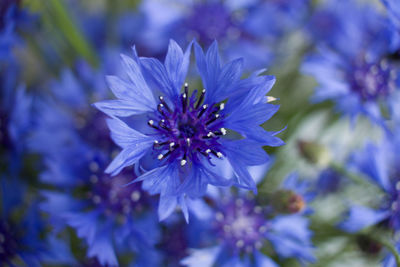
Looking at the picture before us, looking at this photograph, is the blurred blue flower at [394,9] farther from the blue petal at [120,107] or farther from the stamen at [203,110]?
the blue petal at [120,107]

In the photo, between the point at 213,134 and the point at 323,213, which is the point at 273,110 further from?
the point at 323,213

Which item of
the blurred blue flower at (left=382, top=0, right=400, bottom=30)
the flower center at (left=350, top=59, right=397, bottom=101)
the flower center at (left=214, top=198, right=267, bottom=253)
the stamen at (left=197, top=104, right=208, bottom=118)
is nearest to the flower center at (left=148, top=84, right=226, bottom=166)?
the stamen at (left=197, top=104, right=208, bottom=118)

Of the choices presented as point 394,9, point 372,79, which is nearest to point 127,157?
point 394,9

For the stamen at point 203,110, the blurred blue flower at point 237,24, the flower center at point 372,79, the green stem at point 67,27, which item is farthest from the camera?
the blurred blue flower at point 237,24

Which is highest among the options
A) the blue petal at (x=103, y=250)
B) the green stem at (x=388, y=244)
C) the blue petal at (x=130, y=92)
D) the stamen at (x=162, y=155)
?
the blue petal at (x=130, y=92)

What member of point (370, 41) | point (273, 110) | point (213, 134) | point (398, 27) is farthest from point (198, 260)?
point (370, 41)

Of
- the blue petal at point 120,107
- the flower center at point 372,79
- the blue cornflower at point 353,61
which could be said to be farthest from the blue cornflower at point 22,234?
the flower center at point 372,79

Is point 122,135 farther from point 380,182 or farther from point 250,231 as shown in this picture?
point 380,182
